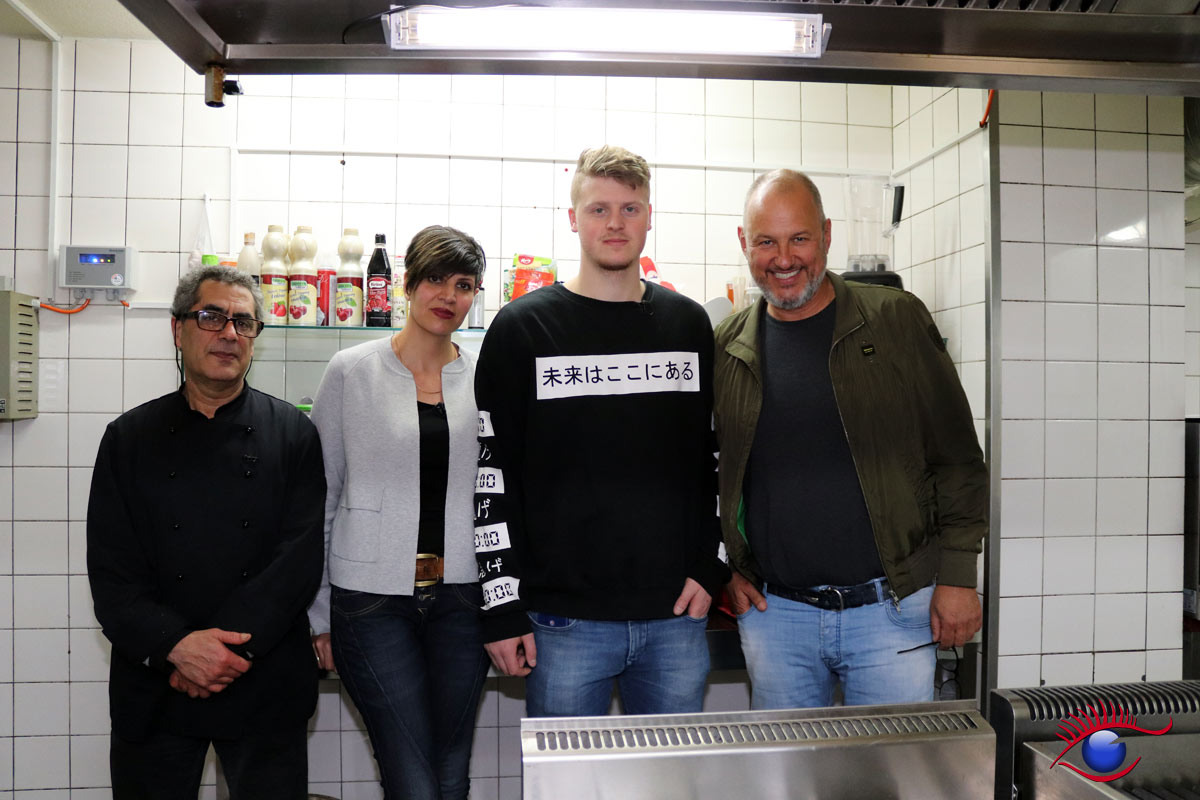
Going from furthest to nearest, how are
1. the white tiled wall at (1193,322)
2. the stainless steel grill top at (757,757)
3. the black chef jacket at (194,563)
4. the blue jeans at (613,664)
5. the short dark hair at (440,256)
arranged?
the white tiled wall at (1193,322) < the short dark hair at (440,256) < the black chef jacket at (194,563) < the blue jeans at (613,664) < the stainless steel grill top at (757,757)

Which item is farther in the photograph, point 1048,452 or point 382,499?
point 1048,452

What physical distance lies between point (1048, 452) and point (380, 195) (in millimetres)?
2246

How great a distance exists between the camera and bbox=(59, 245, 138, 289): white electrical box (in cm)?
255

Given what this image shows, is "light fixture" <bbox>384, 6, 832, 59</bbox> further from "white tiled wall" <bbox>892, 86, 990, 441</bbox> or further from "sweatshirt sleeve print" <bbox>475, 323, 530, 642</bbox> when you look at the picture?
"white tiled wall" <bbox>892, 86, 990, 441</bbox>

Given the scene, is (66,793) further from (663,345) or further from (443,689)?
(663,345)

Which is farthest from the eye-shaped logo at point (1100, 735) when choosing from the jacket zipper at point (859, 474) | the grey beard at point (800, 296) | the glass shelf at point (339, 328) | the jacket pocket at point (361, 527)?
the glass shelf at point (339, 328)

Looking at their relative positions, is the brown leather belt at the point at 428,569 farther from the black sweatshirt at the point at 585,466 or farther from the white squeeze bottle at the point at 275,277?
the white squeeze bottle at the point at 275,277

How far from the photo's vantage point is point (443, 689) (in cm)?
179

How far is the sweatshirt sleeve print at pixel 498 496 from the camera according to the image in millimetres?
1617

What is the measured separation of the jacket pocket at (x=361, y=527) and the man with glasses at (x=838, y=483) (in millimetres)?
744

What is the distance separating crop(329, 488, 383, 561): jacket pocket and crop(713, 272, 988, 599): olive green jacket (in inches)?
29.3

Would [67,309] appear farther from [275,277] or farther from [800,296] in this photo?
[800,296]

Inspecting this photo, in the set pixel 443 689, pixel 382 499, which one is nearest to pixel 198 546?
pixel 382 499

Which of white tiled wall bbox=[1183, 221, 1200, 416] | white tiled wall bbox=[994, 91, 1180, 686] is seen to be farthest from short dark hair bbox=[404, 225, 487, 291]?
white tiled wall bbox=[1183, 221, 1200, 416]
